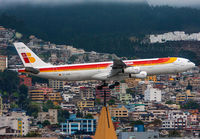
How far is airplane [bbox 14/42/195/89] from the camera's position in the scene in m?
89.4

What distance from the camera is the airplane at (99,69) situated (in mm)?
89438

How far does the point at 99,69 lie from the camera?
296 feet

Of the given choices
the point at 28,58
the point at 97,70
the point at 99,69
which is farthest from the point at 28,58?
the point at 99,69

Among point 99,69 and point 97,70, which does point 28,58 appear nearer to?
point 97,70

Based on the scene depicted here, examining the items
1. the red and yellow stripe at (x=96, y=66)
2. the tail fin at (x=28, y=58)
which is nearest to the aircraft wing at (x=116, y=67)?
the red and yellow stripe at (x=96, y=66)

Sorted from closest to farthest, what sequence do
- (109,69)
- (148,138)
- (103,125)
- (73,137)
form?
(103,125) → (109,69) → (148,138) → (73,137)

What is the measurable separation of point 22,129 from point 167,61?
103712 mm

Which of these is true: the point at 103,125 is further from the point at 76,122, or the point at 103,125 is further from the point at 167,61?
the point at 76,122

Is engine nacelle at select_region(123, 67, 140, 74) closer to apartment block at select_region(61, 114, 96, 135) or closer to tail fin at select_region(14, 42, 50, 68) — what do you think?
tail fin at select_region(14, 42, 50, 68)

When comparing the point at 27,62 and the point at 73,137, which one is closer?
the point at 27,62

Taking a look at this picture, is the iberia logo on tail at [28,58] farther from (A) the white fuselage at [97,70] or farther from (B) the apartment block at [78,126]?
(B) the apartment block at [78,126]

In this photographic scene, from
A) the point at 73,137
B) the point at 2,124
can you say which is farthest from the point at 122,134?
the point at 2,124

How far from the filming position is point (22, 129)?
191250 millimetres

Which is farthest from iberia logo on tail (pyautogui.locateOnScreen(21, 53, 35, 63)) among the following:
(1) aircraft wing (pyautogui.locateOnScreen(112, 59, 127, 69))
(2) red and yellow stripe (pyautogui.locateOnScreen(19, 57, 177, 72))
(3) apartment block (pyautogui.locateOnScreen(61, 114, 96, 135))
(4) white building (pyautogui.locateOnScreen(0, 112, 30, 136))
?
(3) apartment block (pyautogui.locateOnScreen(61, 114, 96, 135))
